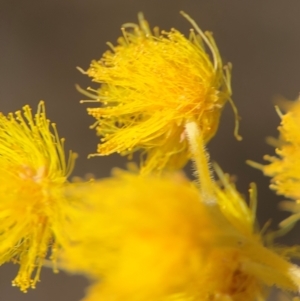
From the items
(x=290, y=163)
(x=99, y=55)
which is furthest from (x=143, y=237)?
(x=99, y=55)

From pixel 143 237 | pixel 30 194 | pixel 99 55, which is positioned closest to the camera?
pixel 143 237

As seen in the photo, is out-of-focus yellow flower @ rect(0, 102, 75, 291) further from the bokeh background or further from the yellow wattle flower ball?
the bokeh background

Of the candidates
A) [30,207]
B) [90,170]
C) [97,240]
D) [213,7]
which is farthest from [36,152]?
[213,7]

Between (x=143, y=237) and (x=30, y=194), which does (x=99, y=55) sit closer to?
(x=30, y=194)

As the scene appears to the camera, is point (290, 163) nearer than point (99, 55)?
Yes

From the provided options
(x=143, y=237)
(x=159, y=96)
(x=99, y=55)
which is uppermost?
(x=99, y=55)

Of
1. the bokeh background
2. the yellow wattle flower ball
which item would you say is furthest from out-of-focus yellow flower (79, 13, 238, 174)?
the bokeh background

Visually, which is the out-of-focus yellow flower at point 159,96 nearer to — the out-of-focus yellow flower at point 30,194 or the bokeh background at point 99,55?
the out-of-focus yellow flower at point 30,194
